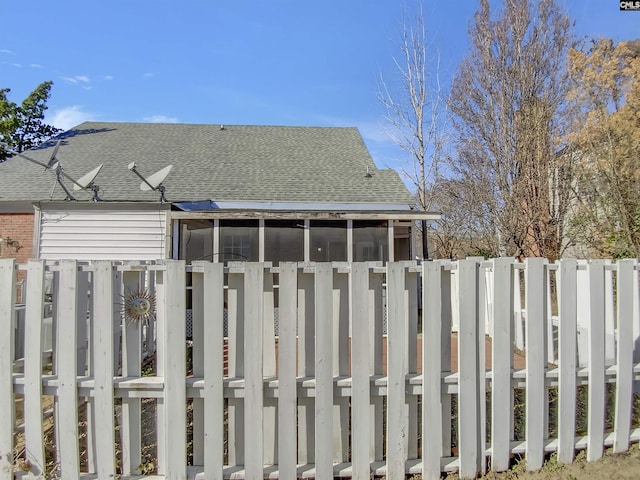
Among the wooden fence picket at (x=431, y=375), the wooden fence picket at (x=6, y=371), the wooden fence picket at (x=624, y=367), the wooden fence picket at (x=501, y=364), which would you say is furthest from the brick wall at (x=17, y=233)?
the wooden fence picket at (x=624, y=367)

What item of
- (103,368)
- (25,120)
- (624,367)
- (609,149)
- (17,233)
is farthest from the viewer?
(25,120)

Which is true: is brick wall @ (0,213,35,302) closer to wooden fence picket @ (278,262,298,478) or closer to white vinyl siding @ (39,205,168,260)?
white vinyl siding @ (39,205,168,260)

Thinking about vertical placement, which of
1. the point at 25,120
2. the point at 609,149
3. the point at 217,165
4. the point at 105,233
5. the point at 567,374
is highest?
the point at 25,120

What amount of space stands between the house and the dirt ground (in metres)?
6.23

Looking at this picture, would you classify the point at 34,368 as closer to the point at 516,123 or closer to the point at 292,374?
the point at 292,374

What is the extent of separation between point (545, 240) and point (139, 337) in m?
13.2

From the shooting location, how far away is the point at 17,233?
9523 millimetres

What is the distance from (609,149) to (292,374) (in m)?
9.12

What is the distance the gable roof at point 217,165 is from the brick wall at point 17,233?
0.55 m

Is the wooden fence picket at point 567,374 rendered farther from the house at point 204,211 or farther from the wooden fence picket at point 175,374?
the house at point 204,211

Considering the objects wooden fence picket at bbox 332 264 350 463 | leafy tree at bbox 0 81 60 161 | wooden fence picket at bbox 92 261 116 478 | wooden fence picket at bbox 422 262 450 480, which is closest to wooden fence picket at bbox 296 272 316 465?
wooden fence picket at bbox 332 264 350 463

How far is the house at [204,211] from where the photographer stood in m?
8.83

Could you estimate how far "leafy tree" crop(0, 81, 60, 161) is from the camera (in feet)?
62.6

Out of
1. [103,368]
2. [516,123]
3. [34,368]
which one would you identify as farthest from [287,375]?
[516,123]
